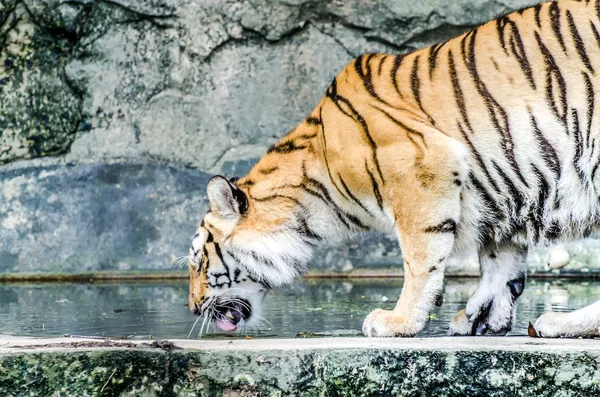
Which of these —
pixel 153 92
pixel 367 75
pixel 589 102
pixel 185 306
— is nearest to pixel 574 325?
pixel 589 102

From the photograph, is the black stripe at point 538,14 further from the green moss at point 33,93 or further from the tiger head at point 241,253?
the green moss at point 33,93

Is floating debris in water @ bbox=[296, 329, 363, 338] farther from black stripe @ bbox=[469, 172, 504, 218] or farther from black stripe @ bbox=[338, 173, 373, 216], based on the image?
black stripe @ bbox=[469, 172, 504, 218]

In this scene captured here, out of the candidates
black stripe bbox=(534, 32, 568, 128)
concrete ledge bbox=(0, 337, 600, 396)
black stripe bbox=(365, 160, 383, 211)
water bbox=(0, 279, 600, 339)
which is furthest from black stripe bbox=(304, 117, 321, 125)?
concrete ledge bbox=(0, 337, 600, 396)

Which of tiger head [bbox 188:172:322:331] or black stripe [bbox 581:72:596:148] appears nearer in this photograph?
black stripe [bbox 581:72:596:148]

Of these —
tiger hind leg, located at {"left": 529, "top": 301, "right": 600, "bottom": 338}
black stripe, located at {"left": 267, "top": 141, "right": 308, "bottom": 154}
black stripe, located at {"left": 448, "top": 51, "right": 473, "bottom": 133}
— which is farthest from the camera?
black stripe, located at {"left": 267, "top": 141, "right": 308, "bottom": 154}

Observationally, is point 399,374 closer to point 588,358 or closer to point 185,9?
point 588,358

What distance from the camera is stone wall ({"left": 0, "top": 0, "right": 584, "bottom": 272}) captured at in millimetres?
6367

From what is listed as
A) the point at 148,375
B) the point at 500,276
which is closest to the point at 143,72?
the point at 500,276

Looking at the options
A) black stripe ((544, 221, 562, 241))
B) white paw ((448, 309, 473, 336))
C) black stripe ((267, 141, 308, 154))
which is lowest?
white paw ((448, 309, 473, 336))

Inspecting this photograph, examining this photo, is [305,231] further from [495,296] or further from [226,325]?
[495,296]

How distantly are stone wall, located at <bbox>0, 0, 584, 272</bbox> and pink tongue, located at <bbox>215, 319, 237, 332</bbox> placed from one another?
2676 millimetres

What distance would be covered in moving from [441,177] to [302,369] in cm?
104

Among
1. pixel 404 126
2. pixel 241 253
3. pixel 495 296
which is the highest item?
pixel 404 126

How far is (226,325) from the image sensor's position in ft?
12.1
